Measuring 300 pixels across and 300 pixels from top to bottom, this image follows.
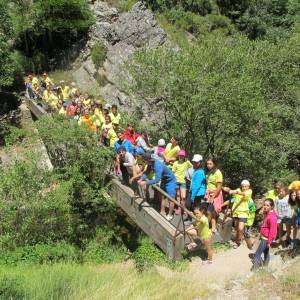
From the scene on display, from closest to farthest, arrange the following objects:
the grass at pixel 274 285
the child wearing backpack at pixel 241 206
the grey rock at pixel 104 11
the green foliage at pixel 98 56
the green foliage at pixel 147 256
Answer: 1. the grass at pixel 274 285
2. the child wearing backpack at pixel 241 206
3. the green foliage at pixel 147 256
4. the green foliage at pixel 98 56
5. the grey rock at pixel 104 11

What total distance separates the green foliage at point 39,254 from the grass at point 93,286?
1843 mm

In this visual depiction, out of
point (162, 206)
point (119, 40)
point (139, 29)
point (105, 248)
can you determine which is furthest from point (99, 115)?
point (119, 40)

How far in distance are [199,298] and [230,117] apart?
777cm

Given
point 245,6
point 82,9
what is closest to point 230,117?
point 82,9

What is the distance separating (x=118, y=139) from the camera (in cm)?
1417

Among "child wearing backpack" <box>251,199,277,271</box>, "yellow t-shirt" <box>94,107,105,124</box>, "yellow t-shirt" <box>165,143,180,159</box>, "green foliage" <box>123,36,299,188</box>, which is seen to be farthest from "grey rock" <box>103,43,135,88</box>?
"child wearing backpack" <box>251,199,277,271</box>

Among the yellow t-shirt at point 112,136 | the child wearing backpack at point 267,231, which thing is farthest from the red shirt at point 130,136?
the child wearing backpack at point 267,231

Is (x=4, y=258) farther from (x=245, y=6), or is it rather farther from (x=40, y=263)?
(x=245, y=6)

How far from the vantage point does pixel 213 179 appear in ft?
39.0

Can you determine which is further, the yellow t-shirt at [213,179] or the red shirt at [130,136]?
the red shirt at [130,136]

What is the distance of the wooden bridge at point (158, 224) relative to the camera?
11711 mm

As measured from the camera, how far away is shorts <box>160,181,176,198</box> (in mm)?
11984

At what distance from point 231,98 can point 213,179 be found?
181 inches

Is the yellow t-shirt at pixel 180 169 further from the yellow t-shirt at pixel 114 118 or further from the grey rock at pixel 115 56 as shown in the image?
the grey rock at pixel 115 56
